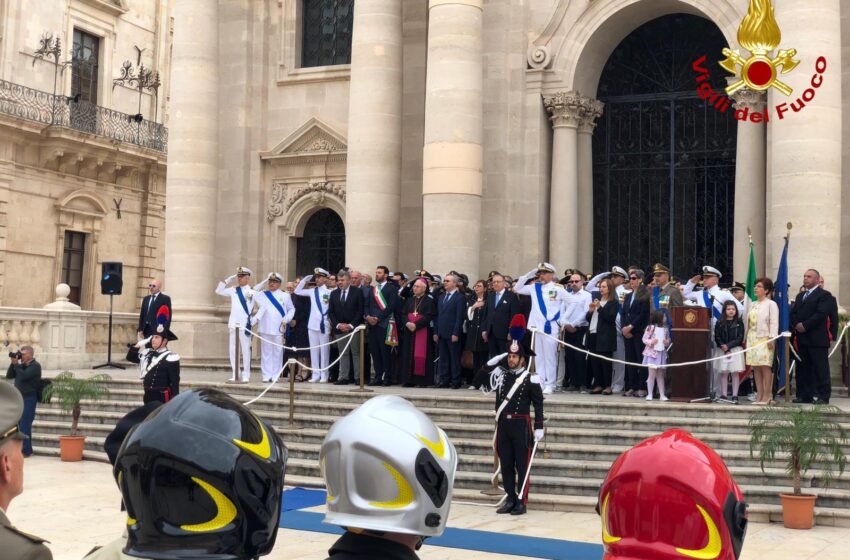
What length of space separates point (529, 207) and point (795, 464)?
11.1 metres

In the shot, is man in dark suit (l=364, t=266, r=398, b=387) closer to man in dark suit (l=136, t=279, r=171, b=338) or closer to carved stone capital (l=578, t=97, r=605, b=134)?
man in dark suit (l=136, t=279, r=171, b=338)

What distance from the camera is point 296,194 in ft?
80.9

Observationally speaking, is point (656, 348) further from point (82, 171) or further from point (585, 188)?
point (82, 171)

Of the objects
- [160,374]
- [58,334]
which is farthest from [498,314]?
[58,334]

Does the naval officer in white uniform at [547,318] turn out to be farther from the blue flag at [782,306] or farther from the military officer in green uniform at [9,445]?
the military officer in green uniform at [9,445]

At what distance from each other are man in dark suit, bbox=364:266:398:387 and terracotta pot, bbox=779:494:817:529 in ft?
28.1

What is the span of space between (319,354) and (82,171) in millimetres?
19722

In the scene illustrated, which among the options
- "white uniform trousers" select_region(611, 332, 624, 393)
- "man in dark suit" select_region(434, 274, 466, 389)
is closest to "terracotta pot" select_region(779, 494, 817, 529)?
"white uniform trousers" select_region(611, 332, 624, 393)

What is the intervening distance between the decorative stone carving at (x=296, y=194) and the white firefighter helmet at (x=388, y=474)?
852 inches

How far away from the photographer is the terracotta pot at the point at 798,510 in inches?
444

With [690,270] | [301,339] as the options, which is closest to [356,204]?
[301,339]

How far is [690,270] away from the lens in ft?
70.8

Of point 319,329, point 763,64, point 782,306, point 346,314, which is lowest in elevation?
point 319,329

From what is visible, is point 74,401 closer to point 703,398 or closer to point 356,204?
point 356,204
